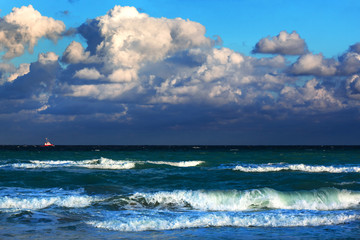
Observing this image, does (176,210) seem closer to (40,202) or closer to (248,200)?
(248,200)

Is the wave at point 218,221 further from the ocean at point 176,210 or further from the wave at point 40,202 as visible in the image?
the wave at point 40,202

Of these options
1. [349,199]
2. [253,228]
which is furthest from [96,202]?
[349,199]

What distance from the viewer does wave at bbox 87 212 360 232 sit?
44.1ft

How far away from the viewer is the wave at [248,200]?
18.0 m

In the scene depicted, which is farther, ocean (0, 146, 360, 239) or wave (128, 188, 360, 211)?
wave (128, 188, 360, 211)

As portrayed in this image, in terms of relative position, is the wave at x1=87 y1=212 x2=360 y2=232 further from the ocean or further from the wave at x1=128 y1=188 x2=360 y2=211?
the wave at x1=128 y1=188 x2=360 y2=211

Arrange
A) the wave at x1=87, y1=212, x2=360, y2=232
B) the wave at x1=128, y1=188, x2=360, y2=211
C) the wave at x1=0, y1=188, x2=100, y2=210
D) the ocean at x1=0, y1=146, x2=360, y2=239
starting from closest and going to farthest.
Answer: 1. the ocean at x1=0, y1=146, x2=360, y2=239
2. the wave at x1=87, y1=212, x2=360, y2=232
3. the wave at x1=0, y1=188, x2=100, y2=210
4. the wave at x1=128, y1=188, x2=360, y2=211

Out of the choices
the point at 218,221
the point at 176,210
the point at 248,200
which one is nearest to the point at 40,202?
the point at 176,210

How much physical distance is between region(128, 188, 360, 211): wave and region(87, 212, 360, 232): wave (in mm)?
2999

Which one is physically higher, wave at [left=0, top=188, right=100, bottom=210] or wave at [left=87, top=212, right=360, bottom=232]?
wave at [left=0, top=188, right=100, bottom=210]

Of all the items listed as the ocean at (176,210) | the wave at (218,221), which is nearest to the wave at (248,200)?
the ocean at (176,210)

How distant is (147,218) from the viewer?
14383mm

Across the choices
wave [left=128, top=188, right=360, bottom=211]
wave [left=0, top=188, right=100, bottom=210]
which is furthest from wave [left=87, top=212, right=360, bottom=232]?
wave [left=0, top=188, right=100, bottom=210]

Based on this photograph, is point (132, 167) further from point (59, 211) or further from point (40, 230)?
point (40, 230)
